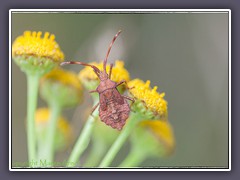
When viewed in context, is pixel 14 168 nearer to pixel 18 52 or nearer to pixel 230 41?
pixel 18 52

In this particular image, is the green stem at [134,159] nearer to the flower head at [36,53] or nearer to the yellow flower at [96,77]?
the yellow flower at [96,77]

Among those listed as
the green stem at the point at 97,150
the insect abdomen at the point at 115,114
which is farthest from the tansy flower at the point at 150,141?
the insect abdomen at the point at 115,114

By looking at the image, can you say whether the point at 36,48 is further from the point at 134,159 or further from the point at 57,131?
the point at 134,159

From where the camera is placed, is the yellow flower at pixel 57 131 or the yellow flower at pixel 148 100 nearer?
the yellow flower at pixel 148 100

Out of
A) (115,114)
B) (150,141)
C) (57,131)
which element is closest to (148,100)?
(115,114)

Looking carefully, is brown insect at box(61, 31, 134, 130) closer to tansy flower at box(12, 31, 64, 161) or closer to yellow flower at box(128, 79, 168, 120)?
yellow flower at box(128, 79, 168, 120)

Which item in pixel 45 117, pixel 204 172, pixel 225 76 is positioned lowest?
pixel 204 172

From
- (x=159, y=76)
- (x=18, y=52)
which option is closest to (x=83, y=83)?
(x=18, y=52)
